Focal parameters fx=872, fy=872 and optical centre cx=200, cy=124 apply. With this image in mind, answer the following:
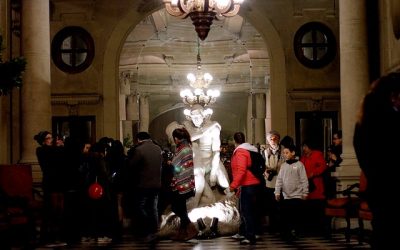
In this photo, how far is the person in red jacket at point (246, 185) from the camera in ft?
39.2

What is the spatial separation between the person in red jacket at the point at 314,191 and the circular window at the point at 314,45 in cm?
688

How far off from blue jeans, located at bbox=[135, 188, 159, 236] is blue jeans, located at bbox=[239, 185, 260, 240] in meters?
1.29

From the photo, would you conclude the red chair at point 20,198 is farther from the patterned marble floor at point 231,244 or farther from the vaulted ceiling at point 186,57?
the vaulted ceiling at point 186,57

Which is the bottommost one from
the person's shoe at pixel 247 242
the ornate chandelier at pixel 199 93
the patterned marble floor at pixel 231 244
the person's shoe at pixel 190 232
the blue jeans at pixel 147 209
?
the patterned marble floor at pixel 231 244

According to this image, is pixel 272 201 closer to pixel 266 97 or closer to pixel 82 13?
pixel 82 13

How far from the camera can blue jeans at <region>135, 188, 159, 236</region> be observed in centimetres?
1241

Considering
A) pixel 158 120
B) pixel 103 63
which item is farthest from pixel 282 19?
pixel 158 120

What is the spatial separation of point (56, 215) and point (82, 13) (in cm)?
946

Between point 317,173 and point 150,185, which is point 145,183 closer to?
point 150,185

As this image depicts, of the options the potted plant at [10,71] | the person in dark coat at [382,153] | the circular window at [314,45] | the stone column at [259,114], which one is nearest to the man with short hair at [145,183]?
the potted plant at [10,71]

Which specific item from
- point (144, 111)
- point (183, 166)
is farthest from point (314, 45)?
point (144, 111)

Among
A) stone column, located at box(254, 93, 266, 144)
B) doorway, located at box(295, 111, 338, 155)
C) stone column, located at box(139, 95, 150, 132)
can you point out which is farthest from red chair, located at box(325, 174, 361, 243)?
stone column, located at box(139, 95, 150, 132)

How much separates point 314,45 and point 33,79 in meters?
8.26

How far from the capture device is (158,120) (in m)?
39.2
